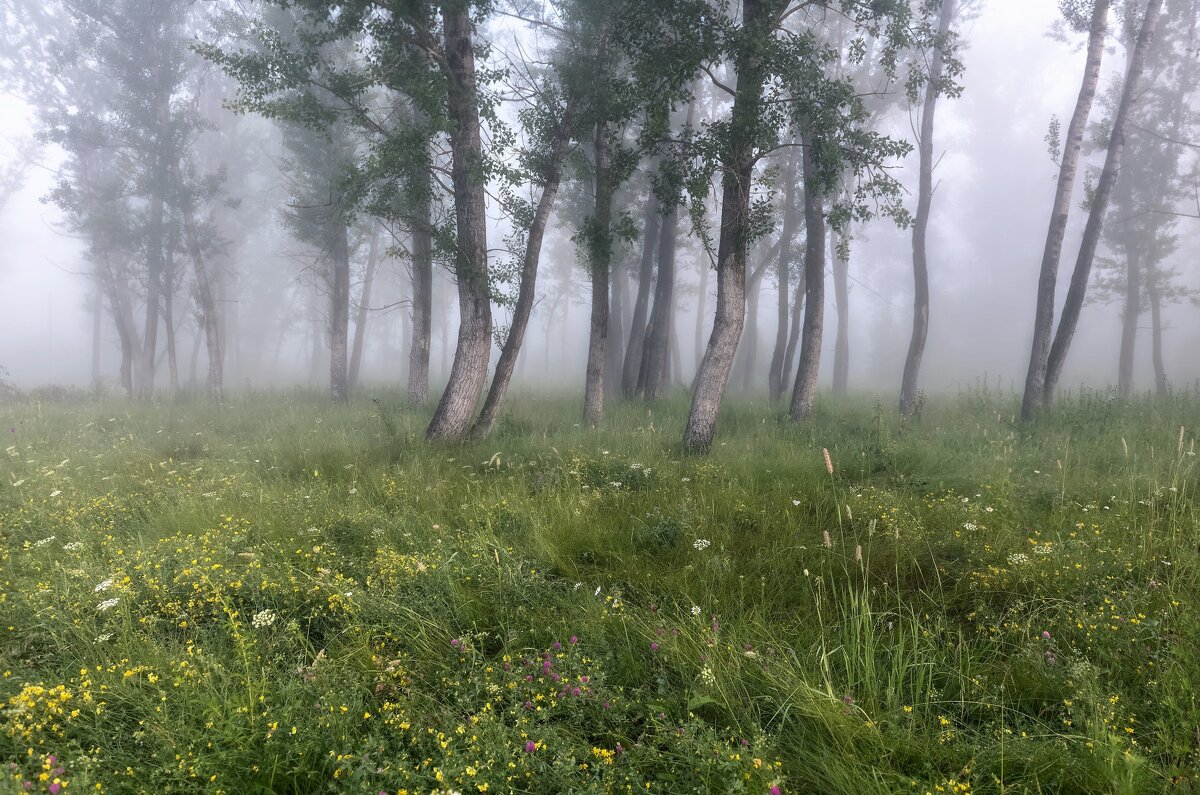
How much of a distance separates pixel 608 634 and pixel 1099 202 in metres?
11.8

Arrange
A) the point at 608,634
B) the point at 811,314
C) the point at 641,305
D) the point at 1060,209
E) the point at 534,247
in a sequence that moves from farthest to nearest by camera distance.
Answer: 1. the point at 641,305
2. the point at 811,314
3. the point at 1060,209
4. the point at 534,247
5. the point at 608,634

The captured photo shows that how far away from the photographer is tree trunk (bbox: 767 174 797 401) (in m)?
16.0

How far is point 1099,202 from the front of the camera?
381 inches

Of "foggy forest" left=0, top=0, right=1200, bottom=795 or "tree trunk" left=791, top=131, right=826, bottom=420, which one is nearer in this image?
"foggy forest" left=0, top=0, right=1200, bottom=795

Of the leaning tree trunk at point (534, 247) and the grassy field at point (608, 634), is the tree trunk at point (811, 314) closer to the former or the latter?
the leaning tree trunk at point (534, 247)

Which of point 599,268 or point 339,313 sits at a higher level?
point 599,268

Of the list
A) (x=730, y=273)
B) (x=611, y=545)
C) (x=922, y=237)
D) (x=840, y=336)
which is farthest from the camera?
(x=840, y=336)

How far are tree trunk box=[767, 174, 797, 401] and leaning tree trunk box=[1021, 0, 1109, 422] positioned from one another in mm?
6092

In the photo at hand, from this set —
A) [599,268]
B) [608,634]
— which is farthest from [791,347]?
[608,634]

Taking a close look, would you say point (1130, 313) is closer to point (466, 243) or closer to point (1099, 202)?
point (1099, 202)

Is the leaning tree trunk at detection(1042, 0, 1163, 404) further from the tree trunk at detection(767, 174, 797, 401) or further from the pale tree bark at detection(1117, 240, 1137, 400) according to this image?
the pale tree bark at detection(1117, 240, 1137, 400)

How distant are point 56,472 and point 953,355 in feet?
186

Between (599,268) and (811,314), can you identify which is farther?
(811,314)

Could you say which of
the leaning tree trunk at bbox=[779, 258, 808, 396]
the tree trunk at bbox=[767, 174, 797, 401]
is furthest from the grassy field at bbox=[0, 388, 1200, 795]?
the tree trunk at bbox=[767, 174, 797, 401]
